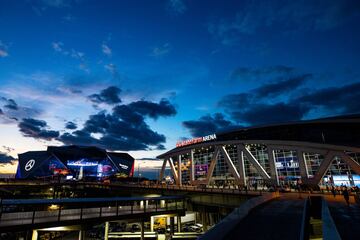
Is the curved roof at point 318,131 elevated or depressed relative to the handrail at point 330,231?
elevated

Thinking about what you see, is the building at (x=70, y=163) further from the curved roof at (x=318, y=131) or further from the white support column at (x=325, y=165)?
the white support column at (x=325, y=165)

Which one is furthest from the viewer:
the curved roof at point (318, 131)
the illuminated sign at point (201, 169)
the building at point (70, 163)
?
the building at point (70, 163)

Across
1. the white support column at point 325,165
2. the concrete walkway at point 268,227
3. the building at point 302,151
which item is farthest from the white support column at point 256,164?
the concrete walkway at point 268,227

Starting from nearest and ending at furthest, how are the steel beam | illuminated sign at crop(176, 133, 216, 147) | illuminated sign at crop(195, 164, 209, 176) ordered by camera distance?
the steel beam → illuminated sign at crop(176, 133, 216, 147) → illuminated sign at crop(195, 164, 209, 176)

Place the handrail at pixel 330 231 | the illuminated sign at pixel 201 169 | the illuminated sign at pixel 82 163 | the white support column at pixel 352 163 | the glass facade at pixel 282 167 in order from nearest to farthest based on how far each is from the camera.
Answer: the handrail at pixel 330 231 < the white support column at pixel 352 163 < the glass facade at pixel 282 167 < the illuminated sign at pixel 201 169 < the illuminated sign at pixel 82 163

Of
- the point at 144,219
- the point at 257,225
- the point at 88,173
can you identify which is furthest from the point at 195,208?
the point at 88,173

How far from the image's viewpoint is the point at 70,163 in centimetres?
12800

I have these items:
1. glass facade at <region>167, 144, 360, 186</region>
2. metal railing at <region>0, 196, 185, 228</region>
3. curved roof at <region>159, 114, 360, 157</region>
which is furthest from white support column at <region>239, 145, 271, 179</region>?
metal railing at <region>0, 196, 185, 228</region>

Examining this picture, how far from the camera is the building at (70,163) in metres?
124

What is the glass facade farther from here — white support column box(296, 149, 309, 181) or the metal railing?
the metal railing

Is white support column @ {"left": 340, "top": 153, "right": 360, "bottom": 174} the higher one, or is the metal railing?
white support column @ {"left": 340, "top": 153, "right": 360, "bottom": 174}

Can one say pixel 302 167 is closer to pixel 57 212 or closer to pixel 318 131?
pixel 318 131

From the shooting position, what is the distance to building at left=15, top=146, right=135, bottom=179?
4889 inches

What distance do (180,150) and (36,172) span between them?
9696cm
